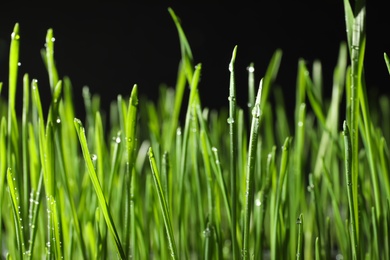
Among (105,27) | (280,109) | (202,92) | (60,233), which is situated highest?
(105,27)

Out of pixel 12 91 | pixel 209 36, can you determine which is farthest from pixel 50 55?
pixel 209 36

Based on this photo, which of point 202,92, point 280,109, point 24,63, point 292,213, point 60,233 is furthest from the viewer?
point 202,92

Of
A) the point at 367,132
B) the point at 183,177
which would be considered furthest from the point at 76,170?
the point at 367,132

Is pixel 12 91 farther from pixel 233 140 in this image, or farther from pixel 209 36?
pixel 209 36

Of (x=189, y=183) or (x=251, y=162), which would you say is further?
(x=189, y=183)

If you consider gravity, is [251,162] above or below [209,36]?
below

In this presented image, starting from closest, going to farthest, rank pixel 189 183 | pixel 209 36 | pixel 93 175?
pixel 93 175 → pixel 189 183 → pixel 209 36

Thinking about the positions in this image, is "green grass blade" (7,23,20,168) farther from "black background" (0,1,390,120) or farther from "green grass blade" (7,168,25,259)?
"black background" (0,1,390,120)

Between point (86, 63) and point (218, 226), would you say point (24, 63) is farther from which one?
point (218, 226)

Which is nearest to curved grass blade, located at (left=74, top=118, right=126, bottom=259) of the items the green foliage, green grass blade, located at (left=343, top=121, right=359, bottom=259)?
the green foliage
